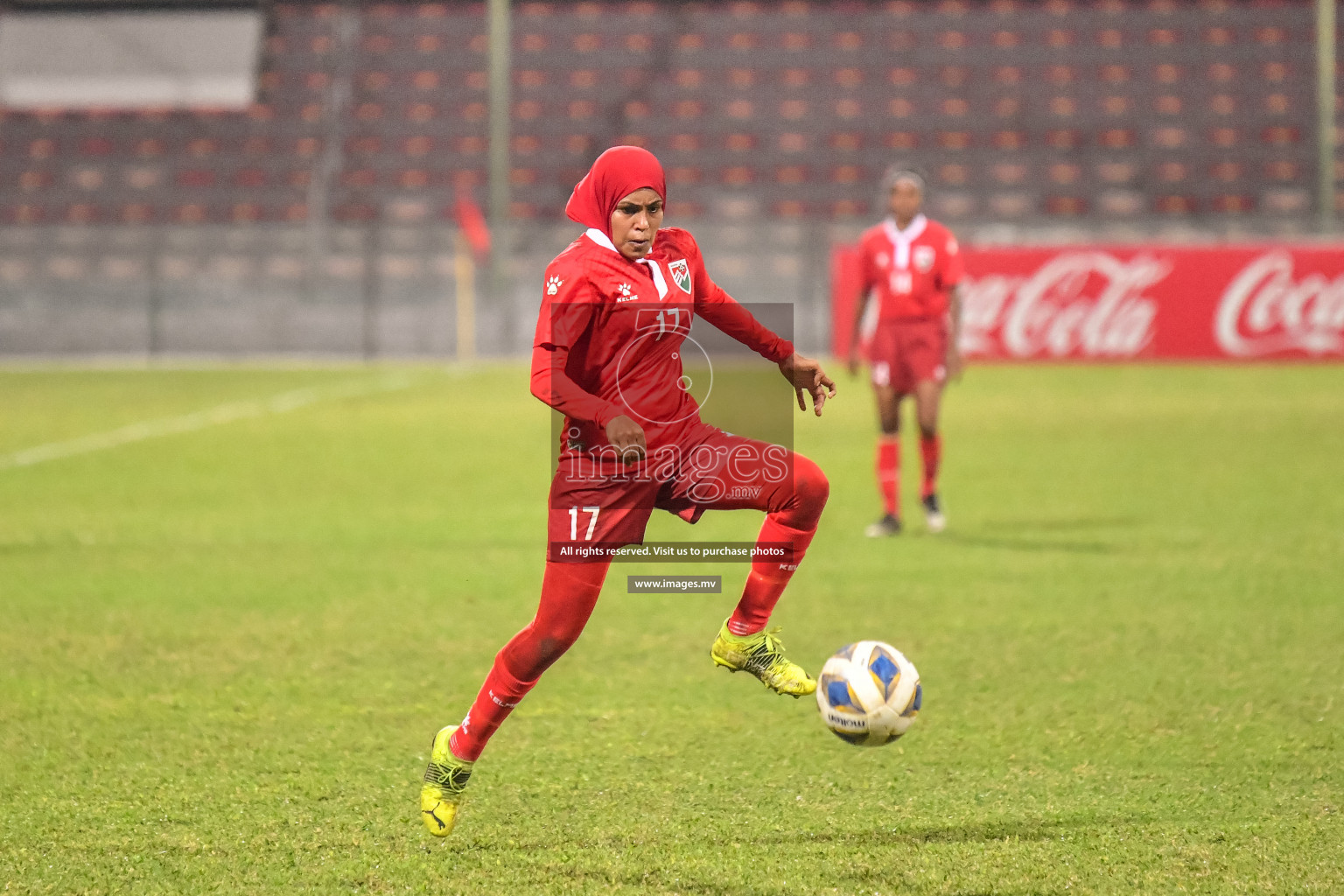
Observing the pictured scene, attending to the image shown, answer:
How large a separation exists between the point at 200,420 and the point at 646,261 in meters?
13.6

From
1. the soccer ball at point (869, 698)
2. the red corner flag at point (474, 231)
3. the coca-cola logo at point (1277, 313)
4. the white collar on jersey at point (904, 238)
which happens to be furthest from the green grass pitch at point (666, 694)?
the red corner flag at point (474, 231)

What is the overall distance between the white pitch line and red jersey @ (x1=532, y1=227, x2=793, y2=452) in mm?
10496

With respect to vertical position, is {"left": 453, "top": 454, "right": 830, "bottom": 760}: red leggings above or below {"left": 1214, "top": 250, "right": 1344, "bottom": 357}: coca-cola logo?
below

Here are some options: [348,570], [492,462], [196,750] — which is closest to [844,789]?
[196,750]

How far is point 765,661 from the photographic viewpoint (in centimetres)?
476

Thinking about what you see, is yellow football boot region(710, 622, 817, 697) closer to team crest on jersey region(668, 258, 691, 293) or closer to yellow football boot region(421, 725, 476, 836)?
yellow football boot region(421, 725, 476, 836)

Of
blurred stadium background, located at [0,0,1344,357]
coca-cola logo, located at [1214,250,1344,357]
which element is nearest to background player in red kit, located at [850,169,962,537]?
coca-cola logo, located at [1214,250,1344,357]

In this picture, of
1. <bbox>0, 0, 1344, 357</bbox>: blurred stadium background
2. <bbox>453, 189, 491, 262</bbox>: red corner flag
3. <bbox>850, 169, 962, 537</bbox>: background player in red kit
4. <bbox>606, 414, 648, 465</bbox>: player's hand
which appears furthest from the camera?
<bbox>0, 0, 1344, 357</bbox>: blurred stadium background

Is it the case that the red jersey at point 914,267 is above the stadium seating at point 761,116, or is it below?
below

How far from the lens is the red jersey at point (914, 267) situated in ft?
33.4

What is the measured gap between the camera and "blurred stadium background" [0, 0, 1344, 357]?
88.6 ft

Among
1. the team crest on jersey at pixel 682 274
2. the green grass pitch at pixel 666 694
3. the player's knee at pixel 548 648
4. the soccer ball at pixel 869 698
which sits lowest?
the green grass pitch at pixel 666 694

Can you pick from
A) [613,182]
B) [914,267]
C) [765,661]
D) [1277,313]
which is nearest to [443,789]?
[765,661]

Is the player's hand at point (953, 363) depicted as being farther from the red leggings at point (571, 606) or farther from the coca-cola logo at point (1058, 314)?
the coca-cola logo at point (1058, 314)
